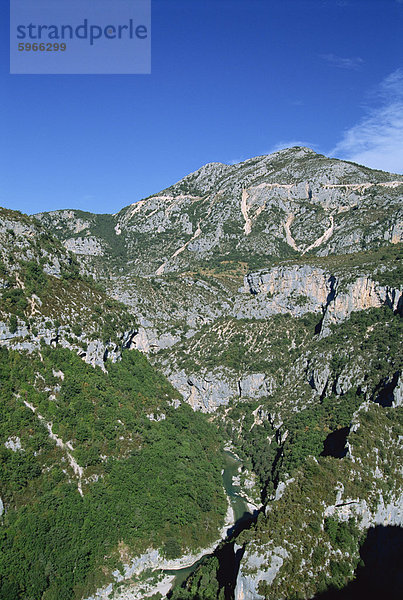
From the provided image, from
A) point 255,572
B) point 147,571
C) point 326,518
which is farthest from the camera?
point 147,571

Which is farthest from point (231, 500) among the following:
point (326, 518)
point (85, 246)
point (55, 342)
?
point (85, 246)

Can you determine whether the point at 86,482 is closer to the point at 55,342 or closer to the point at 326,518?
the point at 55,342

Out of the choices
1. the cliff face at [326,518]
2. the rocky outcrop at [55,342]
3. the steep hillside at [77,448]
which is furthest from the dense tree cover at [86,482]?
the cliff face at [326,518]

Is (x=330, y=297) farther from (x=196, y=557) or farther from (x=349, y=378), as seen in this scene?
(x=196, y=557)

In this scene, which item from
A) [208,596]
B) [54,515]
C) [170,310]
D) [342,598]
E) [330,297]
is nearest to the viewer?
[342,598]

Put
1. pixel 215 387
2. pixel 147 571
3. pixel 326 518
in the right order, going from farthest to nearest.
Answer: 1. pixel 215 387
2. pixel 147 571
3. pixel 326 518

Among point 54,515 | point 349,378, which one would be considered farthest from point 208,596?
point 349,378
